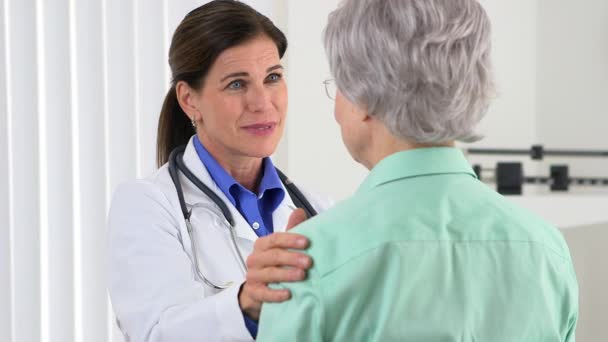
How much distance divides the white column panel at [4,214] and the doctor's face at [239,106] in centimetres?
84

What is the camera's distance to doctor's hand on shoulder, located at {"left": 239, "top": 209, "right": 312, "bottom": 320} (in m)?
0.89

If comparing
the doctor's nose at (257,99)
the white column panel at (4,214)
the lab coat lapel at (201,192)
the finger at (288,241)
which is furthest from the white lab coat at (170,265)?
the white column panel at (4,214)

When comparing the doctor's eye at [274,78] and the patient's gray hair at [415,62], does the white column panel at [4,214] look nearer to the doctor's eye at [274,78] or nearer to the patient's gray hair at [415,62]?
the doctor's eye at [274,78]

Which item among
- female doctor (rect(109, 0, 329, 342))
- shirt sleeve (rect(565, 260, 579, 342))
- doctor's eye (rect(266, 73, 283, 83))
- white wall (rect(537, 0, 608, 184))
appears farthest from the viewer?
white wall (rect(537, 0, 608, 184))

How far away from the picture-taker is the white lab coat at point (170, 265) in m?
1.30

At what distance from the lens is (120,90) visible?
97.3 inches

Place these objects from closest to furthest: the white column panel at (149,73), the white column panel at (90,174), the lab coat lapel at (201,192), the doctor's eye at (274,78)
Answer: the lab coat lapel at (201,192) → the doctor's eye at (274,78) → the white column panel at (90,174) → the white column panel at (149,73)

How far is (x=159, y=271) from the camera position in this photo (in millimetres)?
1396

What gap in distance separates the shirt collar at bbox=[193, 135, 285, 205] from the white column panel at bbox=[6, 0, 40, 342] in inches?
32.1

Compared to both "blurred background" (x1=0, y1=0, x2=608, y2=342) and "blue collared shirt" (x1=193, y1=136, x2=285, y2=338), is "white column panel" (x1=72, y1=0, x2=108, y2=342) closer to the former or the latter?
"blurred background" (x1=0, y1=0, x2=608, y2=342)

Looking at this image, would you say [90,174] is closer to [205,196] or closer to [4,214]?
[4,214]

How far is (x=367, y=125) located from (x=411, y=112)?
0.07 metres

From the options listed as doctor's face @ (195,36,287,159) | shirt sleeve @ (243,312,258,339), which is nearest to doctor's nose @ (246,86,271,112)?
doctor's face @ (195,36,287,159)

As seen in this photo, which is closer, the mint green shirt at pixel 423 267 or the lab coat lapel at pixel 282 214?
the mint green shirt at pixel 423 267
